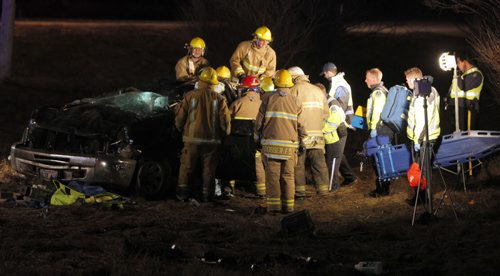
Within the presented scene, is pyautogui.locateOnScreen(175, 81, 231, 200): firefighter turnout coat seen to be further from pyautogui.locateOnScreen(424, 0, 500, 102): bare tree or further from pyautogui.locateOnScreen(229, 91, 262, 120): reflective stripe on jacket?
pyautogui.locateOnScreen(424, 0, 500, 102): bare tree

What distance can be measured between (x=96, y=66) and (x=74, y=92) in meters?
2.88

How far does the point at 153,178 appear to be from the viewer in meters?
12.1

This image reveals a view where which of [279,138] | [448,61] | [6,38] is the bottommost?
[279,138]

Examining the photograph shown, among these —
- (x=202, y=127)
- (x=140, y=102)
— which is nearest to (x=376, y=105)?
(x=202, y=127)

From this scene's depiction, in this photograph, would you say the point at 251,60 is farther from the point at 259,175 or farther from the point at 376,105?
the point at 376,105

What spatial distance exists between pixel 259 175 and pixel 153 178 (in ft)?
→ 4.82

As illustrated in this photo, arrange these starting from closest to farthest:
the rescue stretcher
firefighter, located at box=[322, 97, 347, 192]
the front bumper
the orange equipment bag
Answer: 1. the orange equipment bag
2. the rescue stretcher
3. the front bumper
4. firefighter, located at box=[322, 97, 347, 192]

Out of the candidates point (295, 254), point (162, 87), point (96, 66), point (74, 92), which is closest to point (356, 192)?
point (162, 87)

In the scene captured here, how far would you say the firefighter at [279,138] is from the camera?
10930 millimetres

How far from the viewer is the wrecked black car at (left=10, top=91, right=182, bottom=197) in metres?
Result: 11.6

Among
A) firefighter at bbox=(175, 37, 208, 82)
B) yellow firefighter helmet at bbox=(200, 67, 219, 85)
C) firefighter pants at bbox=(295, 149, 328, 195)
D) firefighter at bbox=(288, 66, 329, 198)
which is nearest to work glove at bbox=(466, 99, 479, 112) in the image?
firefighter at bbox=(288, 66, 329, 198)

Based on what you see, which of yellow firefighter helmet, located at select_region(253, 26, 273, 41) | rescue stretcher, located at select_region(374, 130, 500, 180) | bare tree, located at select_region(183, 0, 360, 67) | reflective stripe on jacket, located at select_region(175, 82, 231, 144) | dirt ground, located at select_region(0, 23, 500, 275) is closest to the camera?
dirt ground, located at select_region(0, 23, 500, 275)

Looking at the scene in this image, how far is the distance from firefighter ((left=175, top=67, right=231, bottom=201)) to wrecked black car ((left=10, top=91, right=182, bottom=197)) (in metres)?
0.45

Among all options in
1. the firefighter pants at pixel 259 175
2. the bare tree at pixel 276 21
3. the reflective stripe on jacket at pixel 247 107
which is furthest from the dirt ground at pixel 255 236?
the bare tree at pixel 276 21
